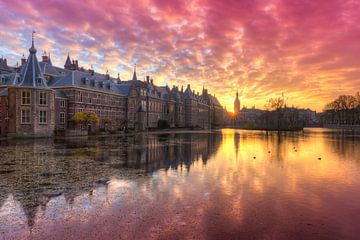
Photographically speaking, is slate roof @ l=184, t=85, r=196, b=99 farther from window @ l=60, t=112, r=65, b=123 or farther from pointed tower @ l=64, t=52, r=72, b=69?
window @ l=60, t=112, r=65, b=123

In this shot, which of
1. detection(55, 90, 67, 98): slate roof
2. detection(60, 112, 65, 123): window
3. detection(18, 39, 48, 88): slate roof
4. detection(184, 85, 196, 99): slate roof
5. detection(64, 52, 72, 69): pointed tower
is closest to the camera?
detection(18, 39, 48, 88): slate roof

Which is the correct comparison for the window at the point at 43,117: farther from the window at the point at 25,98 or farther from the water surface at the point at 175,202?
the water surface at the point at 175,202

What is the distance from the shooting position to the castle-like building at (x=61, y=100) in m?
50.6

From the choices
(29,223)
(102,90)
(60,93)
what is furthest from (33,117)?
(29,223)

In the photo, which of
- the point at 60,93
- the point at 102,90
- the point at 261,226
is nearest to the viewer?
the point at 261,226

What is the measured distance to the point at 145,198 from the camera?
11281 millimetres

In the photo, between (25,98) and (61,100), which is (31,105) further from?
(61,100)

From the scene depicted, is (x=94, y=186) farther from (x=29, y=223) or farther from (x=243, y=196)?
(x=243, y=196)

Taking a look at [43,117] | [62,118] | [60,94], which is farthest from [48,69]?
[43,117]

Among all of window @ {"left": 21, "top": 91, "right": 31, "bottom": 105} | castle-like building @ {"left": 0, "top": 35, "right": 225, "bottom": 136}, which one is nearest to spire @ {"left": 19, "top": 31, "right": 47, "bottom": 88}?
castle-like building @ {"left": 0, "top": 35, "right": 225, "bottom": 136}

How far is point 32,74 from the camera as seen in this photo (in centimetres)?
5212

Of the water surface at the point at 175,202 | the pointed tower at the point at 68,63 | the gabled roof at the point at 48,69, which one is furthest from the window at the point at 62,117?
the water surface at the point at 175,202

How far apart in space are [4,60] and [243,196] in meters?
83.8

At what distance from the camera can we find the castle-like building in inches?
1992
